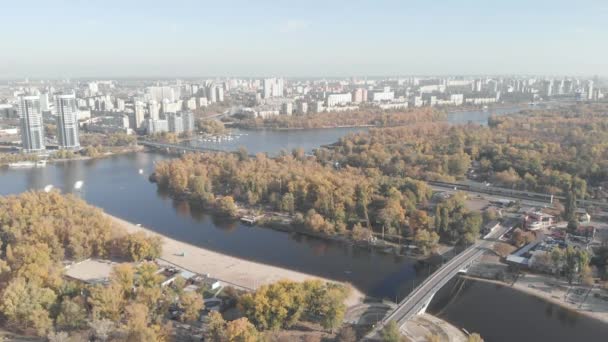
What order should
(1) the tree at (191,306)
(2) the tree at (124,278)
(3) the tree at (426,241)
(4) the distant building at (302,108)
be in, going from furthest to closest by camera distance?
(4) the distant building at (302,108), (3) the tree at (426,241), (2) the tree at (124,278), (1) the tree at (191,306)

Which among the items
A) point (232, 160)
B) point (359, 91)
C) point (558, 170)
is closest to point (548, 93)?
point (359, 91)

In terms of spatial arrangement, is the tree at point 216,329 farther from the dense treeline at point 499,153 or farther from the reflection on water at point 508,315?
the dense treeline at point 499,153

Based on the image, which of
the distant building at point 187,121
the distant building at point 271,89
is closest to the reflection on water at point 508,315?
the distant building at point 187,121

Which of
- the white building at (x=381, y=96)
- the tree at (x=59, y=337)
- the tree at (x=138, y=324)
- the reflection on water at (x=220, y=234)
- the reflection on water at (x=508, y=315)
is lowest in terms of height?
the reflection on water at (x=508, y=315)

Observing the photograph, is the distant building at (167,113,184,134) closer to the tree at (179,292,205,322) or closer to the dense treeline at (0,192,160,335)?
the dense treeline at (0,192,160,335)

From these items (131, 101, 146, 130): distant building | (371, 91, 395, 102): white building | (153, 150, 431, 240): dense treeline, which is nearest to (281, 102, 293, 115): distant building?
(131, 101, 146, 130): distant building

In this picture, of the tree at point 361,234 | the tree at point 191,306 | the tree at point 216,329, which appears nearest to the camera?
the tree at point 216,329

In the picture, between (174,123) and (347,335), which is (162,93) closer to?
(174,123)
